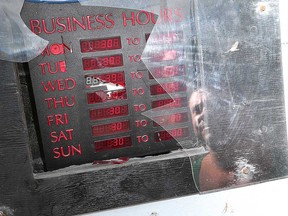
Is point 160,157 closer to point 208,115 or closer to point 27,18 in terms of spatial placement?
point 208,115

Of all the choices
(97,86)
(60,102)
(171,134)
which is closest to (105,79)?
(97,86)

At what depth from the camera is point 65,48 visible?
974 mm

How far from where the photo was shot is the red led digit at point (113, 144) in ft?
3.44

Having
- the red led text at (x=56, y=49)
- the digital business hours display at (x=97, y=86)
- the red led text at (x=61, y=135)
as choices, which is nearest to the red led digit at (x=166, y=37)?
the digital business hours display at (x=97, y=86)

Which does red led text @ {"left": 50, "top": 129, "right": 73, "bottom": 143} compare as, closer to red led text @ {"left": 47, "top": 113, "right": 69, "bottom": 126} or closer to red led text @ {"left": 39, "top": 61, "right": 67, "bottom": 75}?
red led text @ {"left": 47, "top": 113, "right": 69, "bottom": 126}

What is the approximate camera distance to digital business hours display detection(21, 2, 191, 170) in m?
0.97

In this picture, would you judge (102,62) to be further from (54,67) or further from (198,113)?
(198,113)

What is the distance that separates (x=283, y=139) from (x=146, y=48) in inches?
19.9

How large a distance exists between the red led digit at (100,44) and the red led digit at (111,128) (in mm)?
213

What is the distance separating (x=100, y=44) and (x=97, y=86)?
0.11m

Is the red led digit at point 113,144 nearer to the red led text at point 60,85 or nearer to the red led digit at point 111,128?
the red led digit at point 111,128

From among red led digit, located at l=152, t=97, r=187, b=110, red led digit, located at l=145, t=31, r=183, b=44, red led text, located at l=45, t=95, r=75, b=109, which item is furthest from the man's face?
red led text, located at l=45, t=95, r=75, b=109

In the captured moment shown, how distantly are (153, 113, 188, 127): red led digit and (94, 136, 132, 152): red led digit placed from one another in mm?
94

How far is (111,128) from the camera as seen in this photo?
1046 mm
